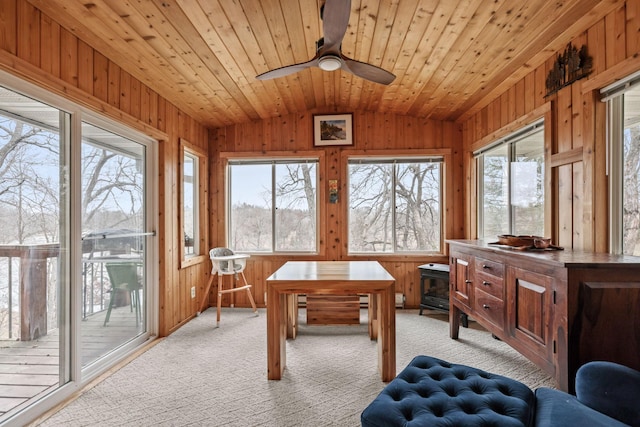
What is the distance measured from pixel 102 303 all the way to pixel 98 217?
2.30 feet

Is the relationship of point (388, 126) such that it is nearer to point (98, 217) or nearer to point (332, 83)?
point (332, 83)

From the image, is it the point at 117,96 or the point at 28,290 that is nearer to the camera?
the point at 28,290

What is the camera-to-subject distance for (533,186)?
2959 mm

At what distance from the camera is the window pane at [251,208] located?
174 inches

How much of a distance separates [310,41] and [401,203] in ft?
8.08

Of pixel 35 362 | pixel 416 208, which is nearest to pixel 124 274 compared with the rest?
pixel 35 362

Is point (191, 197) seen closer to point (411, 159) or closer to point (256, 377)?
point (256, 377)

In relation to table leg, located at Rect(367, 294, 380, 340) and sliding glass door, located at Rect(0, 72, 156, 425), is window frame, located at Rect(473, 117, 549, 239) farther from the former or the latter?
sliding glass door, located at Rect(0, 72, 156, 425)

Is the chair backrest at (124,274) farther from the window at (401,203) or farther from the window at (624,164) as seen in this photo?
the window at (624,164)

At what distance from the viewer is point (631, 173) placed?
2.04 m

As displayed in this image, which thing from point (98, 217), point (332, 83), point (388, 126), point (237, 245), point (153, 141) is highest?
point (332, 83)

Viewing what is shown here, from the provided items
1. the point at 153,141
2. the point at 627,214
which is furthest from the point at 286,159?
the point at 627,214

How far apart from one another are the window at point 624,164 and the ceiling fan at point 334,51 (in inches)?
59.3

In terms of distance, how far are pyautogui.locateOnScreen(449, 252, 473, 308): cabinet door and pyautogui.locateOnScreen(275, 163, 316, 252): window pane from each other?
1890 mm
